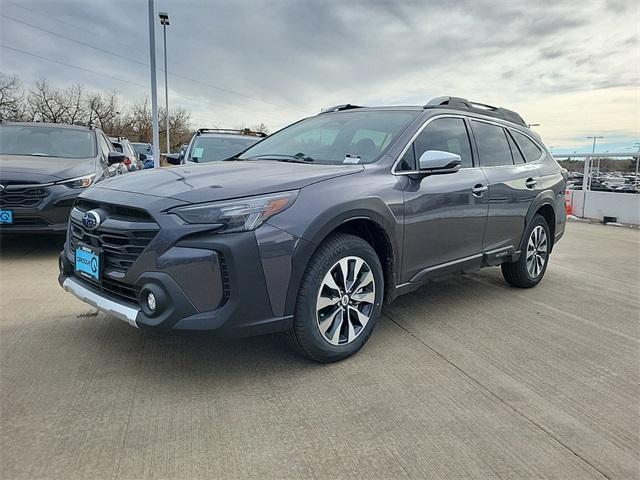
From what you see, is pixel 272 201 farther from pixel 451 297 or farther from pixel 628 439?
pixel 451 297

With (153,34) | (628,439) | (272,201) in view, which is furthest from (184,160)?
(153,34)

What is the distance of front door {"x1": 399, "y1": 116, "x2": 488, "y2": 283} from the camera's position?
335cm

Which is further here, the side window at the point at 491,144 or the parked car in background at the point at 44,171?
the parked car in background at the point at 44,171

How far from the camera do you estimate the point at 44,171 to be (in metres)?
5.32

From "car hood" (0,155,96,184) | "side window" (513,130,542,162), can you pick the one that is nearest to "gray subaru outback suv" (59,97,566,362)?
"side window" (513,130,542,162)

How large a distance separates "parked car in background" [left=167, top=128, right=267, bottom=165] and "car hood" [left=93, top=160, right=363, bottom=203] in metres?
4.52

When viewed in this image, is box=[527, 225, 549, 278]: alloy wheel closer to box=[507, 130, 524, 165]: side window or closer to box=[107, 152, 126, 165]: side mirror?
box=[507, 130, 524, 165]: side window

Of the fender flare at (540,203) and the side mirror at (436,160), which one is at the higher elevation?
the side mirror at (436,160)

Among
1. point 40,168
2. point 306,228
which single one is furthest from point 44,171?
point 306,228

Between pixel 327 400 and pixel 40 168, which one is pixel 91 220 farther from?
pixel 40 168

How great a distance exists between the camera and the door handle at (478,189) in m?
3.86

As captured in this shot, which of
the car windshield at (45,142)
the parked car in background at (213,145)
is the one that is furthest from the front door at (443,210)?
the car windshield at (45,142)

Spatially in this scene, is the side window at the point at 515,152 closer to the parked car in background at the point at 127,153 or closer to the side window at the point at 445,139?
the side window at the point at 445,139

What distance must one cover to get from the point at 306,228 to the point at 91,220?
1.25m
